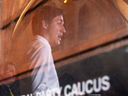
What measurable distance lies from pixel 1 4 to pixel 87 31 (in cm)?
260

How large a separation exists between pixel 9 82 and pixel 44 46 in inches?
45.8

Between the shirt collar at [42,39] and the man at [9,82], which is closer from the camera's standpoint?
the shirt collar at [42,39]

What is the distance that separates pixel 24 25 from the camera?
188 inches

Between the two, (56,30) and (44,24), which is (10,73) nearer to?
(44,24)

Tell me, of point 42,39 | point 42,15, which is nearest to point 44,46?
point 42,39

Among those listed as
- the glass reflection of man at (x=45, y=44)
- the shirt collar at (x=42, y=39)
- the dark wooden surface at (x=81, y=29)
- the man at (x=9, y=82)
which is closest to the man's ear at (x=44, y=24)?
the glass reflection of man at (x=45, y=44)

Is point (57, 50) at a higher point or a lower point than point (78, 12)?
lower

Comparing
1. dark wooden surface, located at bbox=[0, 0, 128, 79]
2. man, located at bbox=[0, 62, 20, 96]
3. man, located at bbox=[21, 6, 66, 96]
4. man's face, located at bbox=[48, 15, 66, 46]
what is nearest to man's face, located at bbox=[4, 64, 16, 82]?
man, located at bbox=[0, 62, 20, 96]

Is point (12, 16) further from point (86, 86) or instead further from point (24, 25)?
point (86, 86)

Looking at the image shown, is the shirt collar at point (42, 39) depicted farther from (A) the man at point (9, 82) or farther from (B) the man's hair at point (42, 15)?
(A) the man at point (9, 82)

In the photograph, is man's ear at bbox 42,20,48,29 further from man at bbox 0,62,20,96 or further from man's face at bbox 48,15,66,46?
man at bbox 0,62,20,96

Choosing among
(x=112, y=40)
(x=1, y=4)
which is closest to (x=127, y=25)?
(x=112, y=40)

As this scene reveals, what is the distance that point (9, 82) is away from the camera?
15.5 feet

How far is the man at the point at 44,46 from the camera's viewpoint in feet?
13.2
